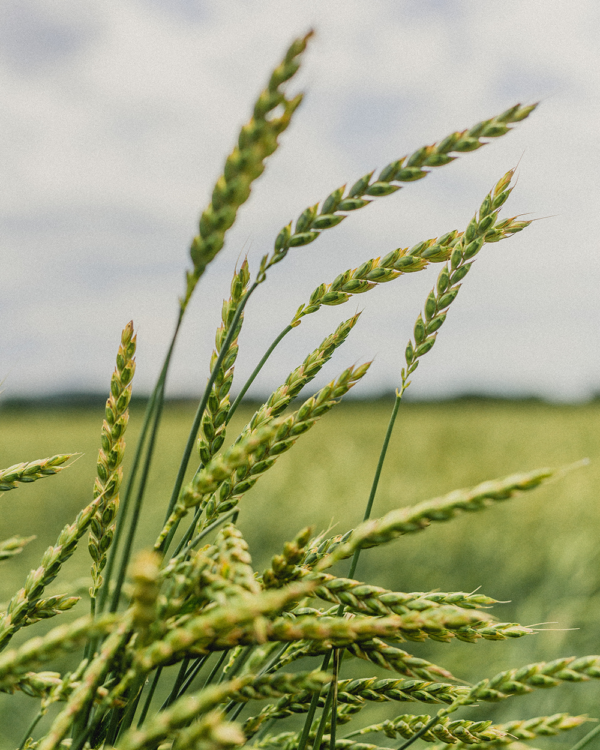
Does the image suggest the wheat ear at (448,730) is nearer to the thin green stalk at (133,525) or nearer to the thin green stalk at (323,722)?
the thin green stalk at (323,722)

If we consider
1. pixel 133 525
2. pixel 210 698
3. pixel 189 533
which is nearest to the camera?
pixel 210 698

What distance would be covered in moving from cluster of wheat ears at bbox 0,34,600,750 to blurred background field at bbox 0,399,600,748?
2.23 meters

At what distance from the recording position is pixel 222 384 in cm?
65

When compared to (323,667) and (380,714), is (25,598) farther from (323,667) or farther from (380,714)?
(380,714)

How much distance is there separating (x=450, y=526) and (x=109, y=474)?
180 inches

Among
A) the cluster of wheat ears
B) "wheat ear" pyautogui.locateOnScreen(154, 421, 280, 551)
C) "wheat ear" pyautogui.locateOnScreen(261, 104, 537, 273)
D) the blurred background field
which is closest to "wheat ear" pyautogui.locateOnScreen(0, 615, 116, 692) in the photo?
the cluster of wheat ears

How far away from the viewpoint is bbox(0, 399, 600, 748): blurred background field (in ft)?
10.7

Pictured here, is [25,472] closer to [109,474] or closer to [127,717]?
[109,474]

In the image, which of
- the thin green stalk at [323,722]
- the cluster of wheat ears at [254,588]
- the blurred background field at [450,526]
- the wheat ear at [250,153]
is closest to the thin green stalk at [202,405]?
the cluster of wheat ears at [254,588]

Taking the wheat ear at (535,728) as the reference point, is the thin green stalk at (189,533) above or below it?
above

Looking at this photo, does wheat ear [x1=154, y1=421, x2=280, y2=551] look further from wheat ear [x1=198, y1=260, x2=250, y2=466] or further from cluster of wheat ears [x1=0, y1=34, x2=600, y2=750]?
wheat ear [x1=198, y1=260, x2=250, y2=466]

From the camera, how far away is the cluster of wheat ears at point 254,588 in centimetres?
43

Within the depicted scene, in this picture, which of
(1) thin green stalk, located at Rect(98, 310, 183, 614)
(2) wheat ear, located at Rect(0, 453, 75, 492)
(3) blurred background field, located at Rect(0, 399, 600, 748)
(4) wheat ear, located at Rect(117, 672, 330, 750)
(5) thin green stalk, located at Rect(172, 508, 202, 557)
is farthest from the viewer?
(3) blurred background field, located at Rect(0, 399, 600, 748)

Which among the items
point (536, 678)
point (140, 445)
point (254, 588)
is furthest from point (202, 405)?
point (536, 678)
